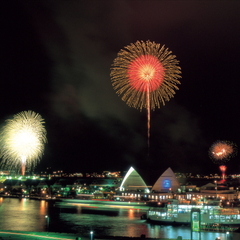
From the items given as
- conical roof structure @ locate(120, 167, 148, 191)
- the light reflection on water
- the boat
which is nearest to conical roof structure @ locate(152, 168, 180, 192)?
conical roof structure @ locate(120, 167, 148, 191)

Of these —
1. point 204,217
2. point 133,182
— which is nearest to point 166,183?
point 133,182

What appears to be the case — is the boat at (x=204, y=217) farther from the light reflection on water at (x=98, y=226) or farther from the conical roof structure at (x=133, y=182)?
the conical roof structure at (x=133, y=182)

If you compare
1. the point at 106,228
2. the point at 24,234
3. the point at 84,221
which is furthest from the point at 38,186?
the point at 24,234

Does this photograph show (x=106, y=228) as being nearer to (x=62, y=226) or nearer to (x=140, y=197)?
(x=62, y=226)

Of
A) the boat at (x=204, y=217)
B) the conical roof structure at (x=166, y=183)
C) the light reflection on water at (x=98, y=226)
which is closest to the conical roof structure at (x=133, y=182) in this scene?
the conical roof structure at (x=166, y=183)

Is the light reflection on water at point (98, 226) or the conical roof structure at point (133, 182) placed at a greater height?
the conical roof structure at point (133, 182)
